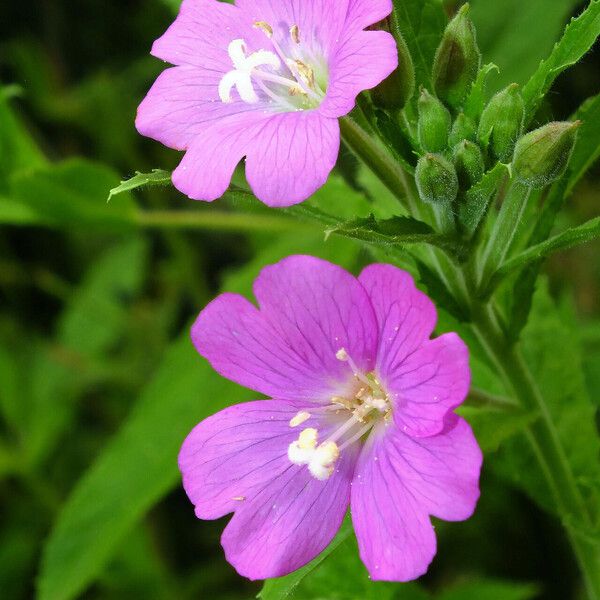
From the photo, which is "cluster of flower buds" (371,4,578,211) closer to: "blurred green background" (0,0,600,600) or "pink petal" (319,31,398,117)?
"pink petal" (319,31,398,117)

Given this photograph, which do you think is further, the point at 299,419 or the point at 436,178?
the point at 299,419

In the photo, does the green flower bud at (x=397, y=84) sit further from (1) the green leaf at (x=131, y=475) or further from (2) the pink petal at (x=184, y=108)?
(1) the green leaf at (x=131, y=475)

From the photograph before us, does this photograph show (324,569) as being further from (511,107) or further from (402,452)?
(511,107)

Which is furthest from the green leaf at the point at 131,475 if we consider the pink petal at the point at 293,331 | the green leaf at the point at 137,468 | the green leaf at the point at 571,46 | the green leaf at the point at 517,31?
the green leaf at the point at 517,31

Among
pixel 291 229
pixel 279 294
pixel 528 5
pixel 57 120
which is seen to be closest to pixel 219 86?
pixel 279 294

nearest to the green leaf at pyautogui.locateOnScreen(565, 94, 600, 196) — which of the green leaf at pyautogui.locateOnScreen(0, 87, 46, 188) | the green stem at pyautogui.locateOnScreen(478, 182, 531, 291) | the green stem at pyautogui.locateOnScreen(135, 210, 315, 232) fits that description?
the green stem at pyautogui.locateOnScreen(478, 182, 531, 291)

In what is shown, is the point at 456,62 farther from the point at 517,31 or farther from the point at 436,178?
the point at 517,31

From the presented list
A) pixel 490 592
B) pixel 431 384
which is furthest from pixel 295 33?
pixel 490 592
